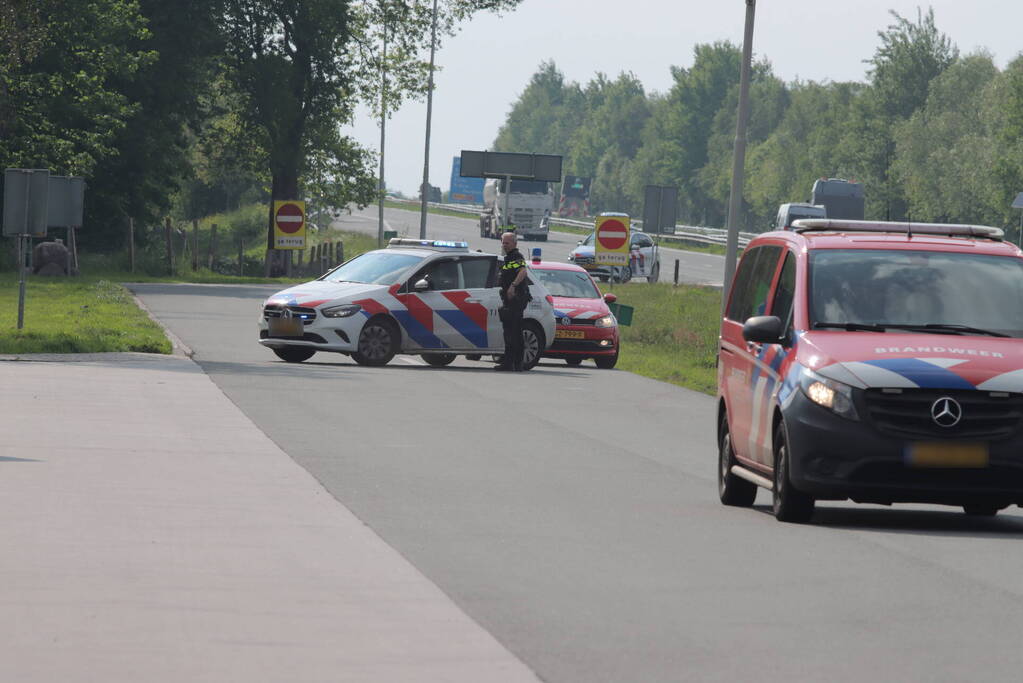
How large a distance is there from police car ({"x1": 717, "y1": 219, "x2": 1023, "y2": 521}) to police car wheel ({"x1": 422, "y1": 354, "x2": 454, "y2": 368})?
49.1ft

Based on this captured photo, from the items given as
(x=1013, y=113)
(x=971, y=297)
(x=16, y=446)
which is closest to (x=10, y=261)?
(x=16, y=446)

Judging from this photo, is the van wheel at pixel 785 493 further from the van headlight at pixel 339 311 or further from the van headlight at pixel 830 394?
the van headlight at pixel 339 311

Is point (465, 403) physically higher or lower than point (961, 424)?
lower

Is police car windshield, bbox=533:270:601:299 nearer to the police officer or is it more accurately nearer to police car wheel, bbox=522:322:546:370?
police car wheel, bbox=522:322:546:370

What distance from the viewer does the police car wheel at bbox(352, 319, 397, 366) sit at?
26.3 m

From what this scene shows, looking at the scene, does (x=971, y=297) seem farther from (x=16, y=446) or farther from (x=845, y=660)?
(x=16, y=446)

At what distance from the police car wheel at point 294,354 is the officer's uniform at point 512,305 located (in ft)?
8.61

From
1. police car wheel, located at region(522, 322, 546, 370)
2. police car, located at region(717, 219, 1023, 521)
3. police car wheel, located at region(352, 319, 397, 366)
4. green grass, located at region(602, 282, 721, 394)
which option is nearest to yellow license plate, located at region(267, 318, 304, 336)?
police car wheel, located at region(352, 319, 397, 366)

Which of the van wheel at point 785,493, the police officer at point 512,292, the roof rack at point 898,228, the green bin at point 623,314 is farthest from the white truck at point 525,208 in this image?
the van wheel at point 785,493

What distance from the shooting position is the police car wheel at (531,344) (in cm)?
2786

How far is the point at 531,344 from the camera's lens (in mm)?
27906

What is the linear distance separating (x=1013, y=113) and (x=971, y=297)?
3718 inches

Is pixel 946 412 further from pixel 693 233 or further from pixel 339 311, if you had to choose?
pixel 693 233

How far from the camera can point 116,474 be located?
12812 mm
